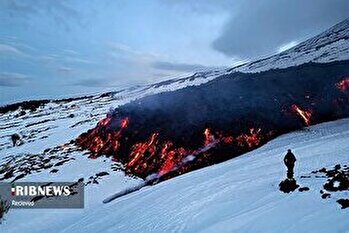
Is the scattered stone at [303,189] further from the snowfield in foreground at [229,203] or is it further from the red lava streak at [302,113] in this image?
the red lava streak at [302,113]

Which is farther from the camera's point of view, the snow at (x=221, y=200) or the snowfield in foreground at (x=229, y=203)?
the snow at (x=221, y=200)

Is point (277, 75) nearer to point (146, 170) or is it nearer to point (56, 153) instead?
point (146, 170)

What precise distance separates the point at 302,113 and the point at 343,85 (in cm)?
781

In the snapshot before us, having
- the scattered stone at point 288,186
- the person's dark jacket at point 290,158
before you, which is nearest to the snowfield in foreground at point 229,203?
the scattered stone at point 288,186

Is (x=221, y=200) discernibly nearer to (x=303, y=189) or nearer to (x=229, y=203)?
(x=229, y=203)

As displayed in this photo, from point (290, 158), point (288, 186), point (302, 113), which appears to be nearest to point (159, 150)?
point (302, 113)

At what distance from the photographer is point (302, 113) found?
40250mm

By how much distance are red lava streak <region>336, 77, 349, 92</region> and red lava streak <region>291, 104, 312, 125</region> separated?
613 cm

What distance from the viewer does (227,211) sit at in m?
20.6

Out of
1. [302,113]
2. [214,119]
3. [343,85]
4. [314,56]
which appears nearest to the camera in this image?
[214,119]

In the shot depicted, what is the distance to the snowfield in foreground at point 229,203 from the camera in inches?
712

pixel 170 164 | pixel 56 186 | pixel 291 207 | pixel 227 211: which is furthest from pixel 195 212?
pixel 56 186

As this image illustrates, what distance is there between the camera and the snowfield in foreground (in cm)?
1808

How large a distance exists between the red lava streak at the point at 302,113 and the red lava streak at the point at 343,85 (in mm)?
6131
